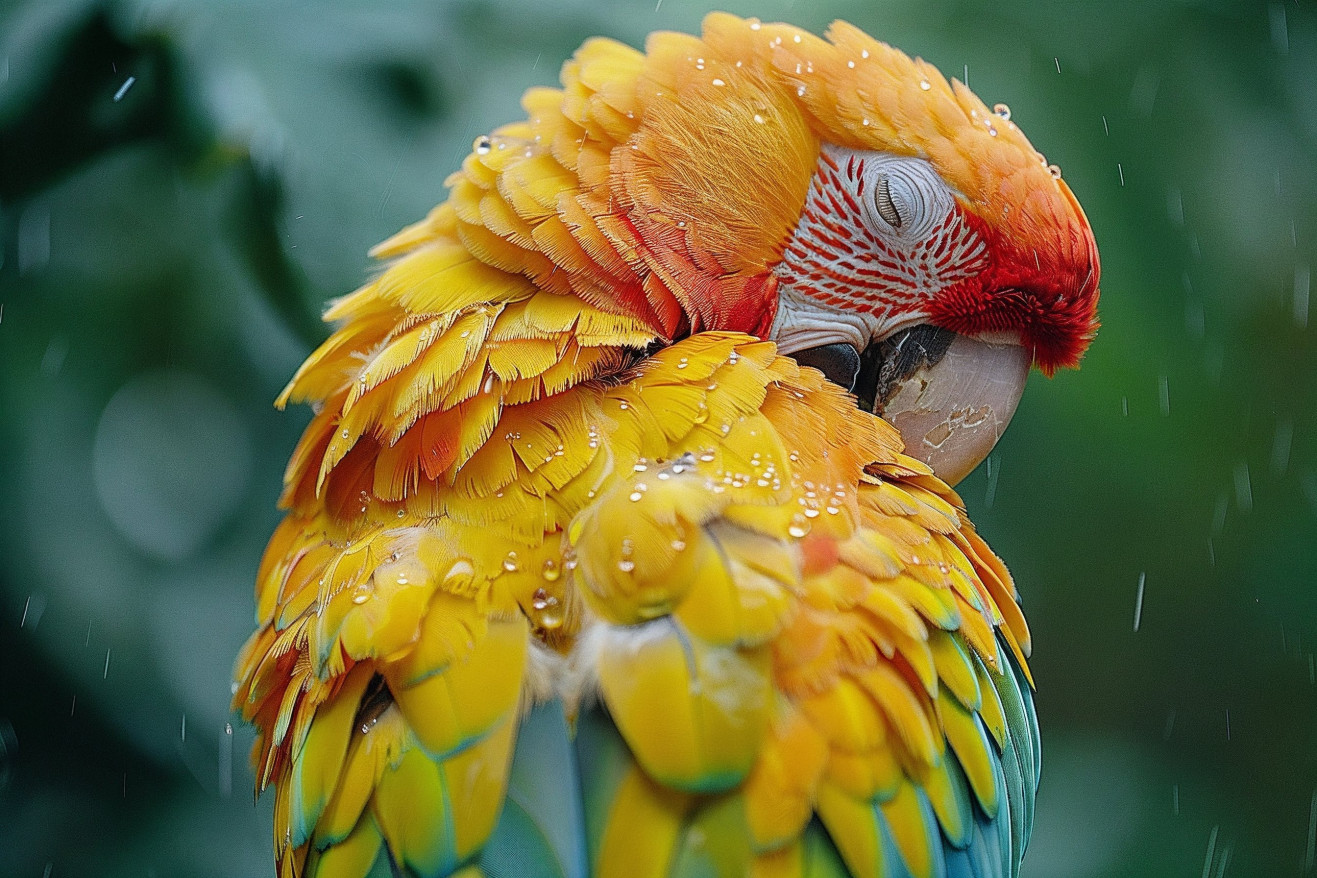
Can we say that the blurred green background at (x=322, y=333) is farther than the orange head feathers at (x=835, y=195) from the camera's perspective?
Yes

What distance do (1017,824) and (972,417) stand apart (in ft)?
1.18

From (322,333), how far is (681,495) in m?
0.80

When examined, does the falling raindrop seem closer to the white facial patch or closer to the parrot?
the parrot

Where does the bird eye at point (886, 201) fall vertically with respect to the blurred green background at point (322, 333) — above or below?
above

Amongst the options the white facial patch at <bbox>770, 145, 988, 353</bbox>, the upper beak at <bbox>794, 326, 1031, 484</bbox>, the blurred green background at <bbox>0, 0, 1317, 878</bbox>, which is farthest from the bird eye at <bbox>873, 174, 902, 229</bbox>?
the blurred green background at <bbox>0, 0, 1317, 878</bbox>

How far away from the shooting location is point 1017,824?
0.83 meters

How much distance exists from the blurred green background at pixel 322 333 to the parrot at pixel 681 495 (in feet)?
1.66

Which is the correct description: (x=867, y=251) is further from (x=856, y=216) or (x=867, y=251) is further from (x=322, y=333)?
(x=322, y=333)

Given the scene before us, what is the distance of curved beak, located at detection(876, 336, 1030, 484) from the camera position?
944 mm

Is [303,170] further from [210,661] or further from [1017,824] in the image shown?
[1017,824]

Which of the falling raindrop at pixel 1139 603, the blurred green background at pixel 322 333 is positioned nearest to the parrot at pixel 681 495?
the blurred green background at pixel 322 333

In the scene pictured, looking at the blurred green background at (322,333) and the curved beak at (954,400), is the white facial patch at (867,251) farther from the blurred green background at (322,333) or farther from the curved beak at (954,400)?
the blurred green background at (322,333)

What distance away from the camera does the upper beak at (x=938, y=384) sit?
3.10 ft

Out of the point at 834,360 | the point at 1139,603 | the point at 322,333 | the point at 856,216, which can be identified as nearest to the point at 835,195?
the point at 856,216
